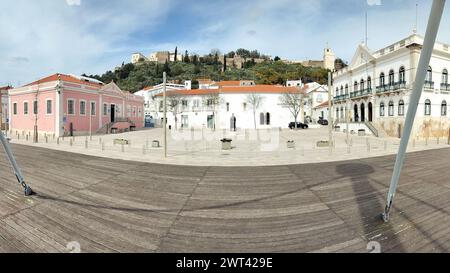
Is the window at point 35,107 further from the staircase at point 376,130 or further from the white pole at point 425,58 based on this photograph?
the staircase at point 376,130

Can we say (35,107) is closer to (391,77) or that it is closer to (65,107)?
(65,107)

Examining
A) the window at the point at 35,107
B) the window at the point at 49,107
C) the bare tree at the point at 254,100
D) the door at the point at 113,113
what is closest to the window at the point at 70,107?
the window at the point at 49,107

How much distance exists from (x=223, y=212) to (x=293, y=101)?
53.6m

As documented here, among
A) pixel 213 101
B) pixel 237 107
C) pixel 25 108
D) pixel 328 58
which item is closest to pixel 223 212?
pixel 25 108

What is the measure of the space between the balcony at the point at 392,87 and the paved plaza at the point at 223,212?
26147 millimetres

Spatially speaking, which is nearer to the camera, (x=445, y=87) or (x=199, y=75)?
(x=445, y=87)

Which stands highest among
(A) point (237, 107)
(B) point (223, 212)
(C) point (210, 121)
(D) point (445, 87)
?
Answer: (A) point (237, 107)

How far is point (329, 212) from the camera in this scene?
19.4ft

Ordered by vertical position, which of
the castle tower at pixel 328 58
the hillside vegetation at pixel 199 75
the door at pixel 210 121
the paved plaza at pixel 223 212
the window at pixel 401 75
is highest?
the castle tower at pixel 328 58

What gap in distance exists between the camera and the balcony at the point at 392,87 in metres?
30.7

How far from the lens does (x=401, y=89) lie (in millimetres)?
30688

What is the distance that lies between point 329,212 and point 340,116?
45.2 meters
